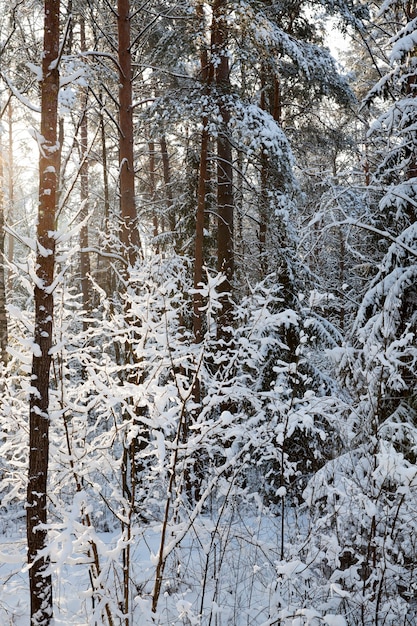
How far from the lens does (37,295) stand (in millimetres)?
3213

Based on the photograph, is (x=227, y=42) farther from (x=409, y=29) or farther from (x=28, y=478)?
(x=28, y=478)

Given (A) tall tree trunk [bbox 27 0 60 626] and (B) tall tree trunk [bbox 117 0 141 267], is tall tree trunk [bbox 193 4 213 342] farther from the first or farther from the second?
(A) tall tree trunk [bbox 27 0 60 626]

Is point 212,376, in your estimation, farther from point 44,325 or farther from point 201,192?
point 44,325

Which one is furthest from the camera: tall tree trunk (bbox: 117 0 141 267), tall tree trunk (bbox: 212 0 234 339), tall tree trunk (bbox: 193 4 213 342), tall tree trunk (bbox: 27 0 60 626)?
tall tree trunk (bbox: 193 4 213 342)

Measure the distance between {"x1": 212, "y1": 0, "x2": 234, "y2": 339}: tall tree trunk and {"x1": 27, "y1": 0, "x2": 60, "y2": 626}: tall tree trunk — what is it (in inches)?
159

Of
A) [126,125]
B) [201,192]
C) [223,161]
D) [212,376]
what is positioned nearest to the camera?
[212,376]

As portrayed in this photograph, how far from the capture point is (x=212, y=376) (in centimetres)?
670

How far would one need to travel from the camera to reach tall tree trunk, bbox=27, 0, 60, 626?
3.08 metres

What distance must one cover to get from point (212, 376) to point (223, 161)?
13.4ft

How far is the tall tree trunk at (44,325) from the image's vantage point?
10.1ft

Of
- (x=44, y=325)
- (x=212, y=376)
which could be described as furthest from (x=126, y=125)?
(x=44, y=325)

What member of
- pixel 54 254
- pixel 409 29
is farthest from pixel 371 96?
pixel 54 254

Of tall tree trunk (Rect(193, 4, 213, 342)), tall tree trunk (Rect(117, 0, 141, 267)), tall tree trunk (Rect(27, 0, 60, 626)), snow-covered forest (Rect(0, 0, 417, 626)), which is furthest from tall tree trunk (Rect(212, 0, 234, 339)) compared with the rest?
tall tree trunk (Rect(27, 0, 60, 626))

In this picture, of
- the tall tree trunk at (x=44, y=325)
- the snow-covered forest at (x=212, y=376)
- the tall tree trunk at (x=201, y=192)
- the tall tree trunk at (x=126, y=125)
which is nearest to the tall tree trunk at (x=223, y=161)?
the snow-covered forest at (x=212, y=376)
